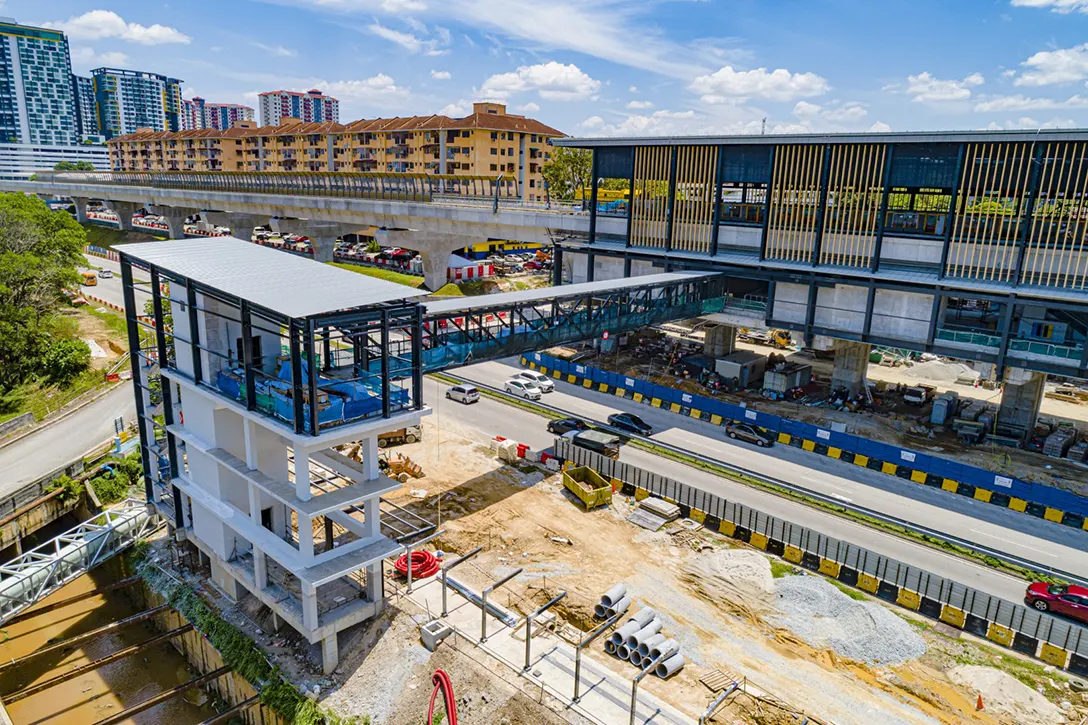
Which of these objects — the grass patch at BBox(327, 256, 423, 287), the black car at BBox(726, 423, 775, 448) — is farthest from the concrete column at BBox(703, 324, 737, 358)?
the grass patch at BBox(327, 256, 423, 287)

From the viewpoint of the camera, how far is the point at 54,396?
50844mm

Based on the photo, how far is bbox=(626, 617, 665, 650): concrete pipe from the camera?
78.7 feet

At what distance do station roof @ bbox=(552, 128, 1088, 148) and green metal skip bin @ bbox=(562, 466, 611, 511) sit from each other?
26.0m

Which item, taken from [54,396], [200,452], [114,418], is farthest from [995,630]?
[54,396]

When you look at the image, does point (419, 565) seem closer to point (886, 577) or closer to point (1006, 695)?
point (886, 577)

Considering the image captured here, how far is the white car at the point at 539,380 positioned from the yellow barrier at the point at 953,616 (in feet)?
99.8

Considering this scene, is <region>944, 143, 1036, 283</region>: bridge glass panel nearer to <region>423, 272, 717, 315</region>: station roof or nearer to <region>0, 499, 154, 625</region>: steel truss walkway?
<region>423, 272, 717, 315</region>: station roof

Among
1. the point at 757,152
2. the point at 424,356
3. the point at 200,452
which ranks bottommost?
the point at 200,452

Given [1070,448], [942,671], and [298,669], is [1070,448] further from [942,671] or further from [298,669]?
[298,669]

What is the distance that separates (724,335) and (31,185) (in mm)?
136428

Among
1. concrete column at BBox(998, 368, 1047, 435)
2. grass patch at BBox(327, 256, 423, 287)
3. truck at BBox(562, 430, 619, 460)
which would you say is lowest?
truck at BBox(562, 430, 619, 460)

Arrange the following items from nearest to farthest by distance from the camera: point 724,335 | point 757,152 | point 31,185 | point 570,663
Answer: point 570,663, point 757,152, point 724,335, point 31,185

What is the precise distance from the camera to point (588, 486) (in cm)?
3588

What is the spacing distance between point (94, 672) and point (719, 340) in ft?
152
